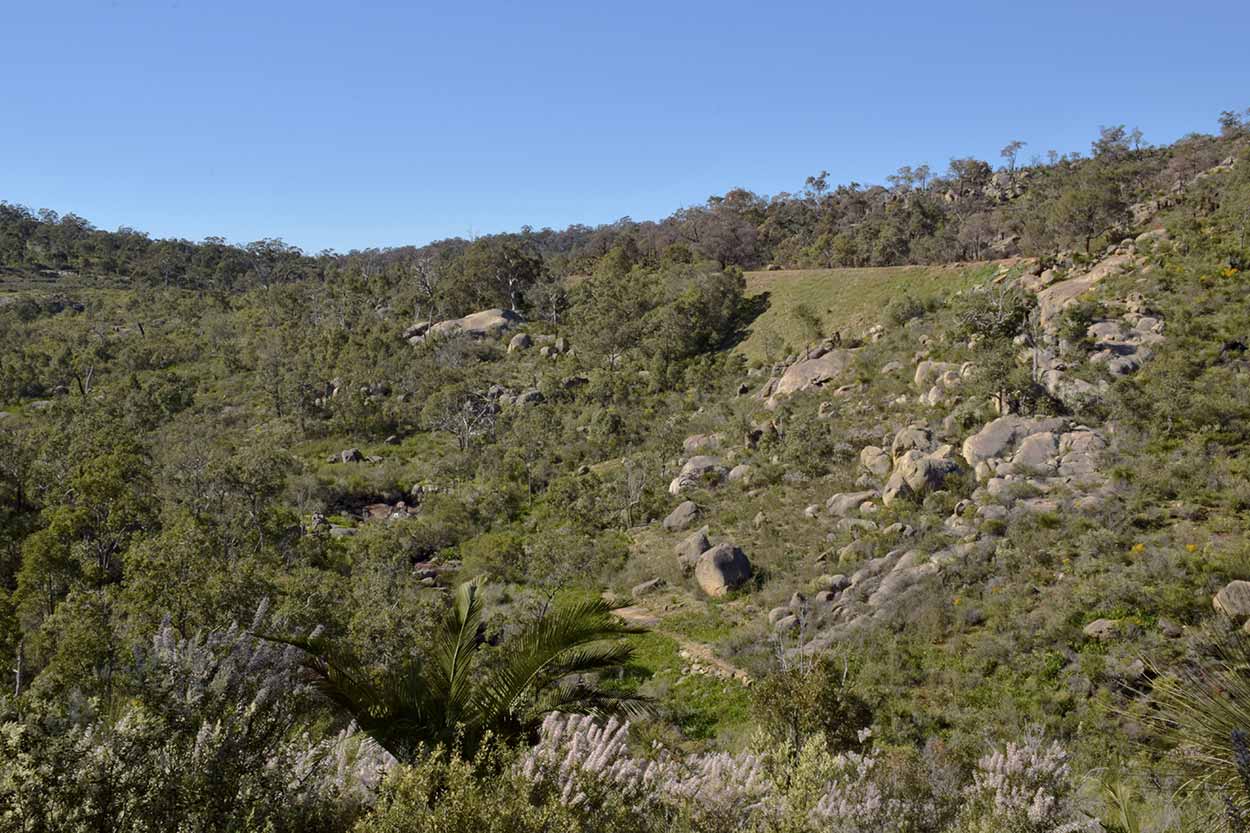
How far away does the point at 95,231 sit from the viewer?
10931cm

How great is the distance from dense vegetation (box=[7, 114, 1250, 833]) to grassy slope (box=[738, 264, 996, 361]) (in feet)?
1.21

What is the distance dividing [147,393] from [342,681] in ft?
166

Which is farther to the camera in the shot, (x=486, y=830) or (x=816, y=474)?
(x=816, y=474)

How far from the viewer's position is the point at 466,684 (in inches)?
286

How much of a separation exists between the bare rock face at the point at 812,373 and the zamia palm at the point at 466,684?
81.3 ft

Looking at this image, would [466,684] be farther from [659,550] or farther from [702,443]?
[702,443]

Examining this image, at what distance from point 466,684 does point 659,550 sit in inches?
663

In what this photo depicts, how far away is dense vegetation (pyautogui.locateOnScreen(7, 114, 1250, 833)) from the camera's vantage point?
16.4 ft

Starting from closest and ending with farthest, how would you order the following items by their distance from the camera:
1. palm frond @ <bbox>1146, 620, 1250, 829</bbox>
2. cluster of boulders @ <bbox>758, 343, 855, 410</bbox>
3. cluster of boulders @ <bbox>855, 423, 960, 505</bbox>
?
1. palm frond @ <bbox>1146, 620, 1250, 829</bbox>
2. cluster of boulders @ <bbox>855, 423, 960, 505</bbox>
3. cluster of boulders @ <bbox>758, 343, 855, 410</bbox>

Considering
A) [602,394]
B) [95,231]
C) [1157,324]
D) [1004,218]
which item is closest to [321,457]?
[602,394]

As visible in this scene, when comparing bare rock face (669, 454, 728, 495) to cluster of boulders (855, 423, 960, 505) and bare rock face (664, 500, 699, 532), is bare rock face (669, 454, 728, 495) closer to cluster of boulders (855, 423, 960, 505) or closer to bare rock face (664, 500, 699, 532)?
bare rock face (664, 500, 699, 532)

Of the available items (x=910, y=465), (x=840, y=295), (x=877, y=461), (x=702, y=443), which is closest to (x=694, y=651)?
(x=910, y=465)

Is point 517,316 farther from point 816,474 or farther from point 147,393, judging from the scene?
point 816,474

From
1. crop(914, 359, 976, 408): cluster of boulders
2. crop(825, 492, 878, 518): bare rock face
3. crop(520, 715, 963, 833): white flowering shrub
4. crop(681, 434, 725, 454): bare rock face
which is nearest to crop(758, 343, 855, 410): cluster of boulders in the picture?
crop(681, 434, 725, 454): bare rock face
